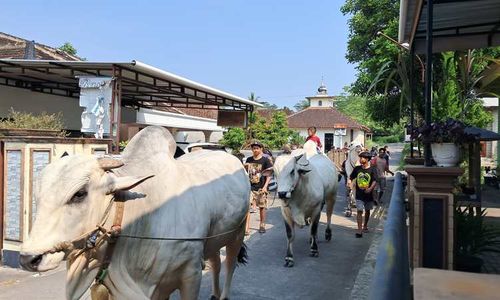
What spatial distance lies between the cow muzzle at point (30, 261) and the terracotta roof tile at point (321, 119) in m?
45.2

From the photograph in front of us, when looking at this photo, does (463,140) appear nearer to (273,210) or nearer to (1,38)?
(273,210)

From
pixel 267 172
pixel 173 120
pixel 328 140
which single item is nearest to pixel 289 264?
pixel 267 172

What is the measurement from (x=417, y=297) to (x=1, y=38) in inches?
696

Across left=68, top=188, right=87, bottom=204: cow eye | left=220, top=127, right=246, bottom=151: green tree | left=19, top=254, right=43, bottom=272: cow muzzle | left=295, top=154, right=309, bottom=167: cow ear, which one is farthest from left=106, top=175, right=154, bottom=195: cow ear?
left=220, top=127, right=246, bottom=151: green tree

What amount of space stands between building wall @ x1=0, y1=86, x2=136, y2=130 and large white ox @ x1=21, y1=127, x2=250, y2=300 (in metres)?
9.44

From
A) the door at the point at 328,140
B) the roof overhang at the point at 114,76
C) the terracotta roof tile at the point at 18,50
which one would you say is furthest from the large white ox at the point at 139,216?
the door at the point at 328,140

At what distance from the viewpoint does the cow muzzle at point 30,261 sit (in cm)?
212

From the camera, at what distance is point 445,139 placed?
3545 mm

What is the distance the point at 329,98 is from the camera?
180 feet

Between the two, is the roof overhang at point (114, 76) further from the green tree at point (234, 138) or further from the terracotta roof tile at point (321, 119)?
the terracotta roof tile at point (321, 119)

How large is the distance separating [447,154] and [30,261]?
3053 mm

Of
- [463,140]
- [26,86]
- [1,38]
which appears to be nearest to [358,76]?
[26,86]

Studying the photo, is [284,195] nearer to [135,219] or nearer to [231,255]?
[231,255]

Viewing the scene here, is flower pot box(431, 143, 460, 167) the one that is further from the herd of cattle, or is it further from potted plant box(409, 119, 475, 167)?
the herd of cattle
